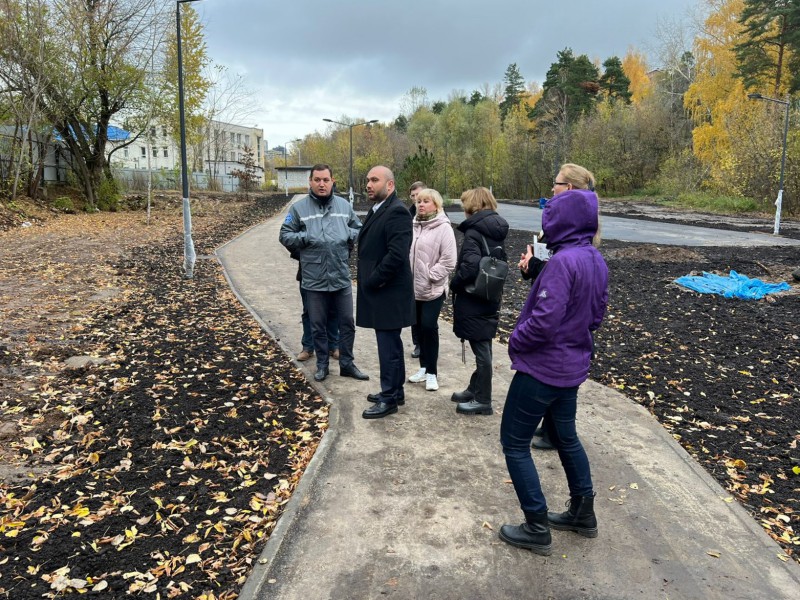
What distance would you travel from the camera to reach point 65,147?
94.3 ft

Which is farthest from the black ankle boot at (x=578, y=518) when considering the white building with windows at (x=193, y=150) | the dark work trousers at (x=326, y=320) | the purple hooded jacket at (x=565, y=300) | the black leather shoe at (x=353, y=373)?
the white building with windows at (x=193, y=150)

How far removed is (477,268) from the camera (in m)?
4.54

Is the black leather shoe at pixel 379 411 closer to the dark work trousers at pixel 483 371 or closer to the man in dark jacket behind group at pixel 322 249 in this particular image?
the dark work trousers at pixel 483 371

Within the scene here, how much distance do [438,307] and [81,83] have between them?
24494 mm

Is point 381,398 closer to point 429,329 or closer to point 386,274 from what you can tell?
point 429,329

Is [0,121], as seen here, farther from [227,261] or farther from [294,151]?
[294,151]

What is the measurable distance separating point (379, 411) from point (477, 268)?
1.43 metres

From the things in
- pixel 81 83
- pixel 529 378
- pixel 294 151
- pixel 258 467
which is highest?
pixel 294 151

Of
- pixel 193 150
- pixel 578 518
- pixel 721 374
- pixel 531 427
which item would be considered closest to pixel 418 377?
pixel 578 518

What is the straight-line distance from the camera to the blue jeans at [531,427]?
2.98 meters

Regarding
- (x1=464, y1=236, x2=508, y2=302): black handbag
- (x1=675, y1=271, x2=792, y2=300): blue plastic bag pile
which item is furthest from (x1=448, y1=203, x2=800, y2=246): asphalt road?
(x1=464, y1=236, x2=508, y2=302): black handbag

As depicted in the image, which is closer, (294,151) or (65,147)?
(65,147)

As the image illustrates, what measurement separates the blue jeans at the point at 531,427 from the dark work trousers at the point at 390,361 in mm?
1737

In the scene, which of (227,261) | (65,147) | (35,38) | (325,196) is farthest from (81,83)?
(325,196)
